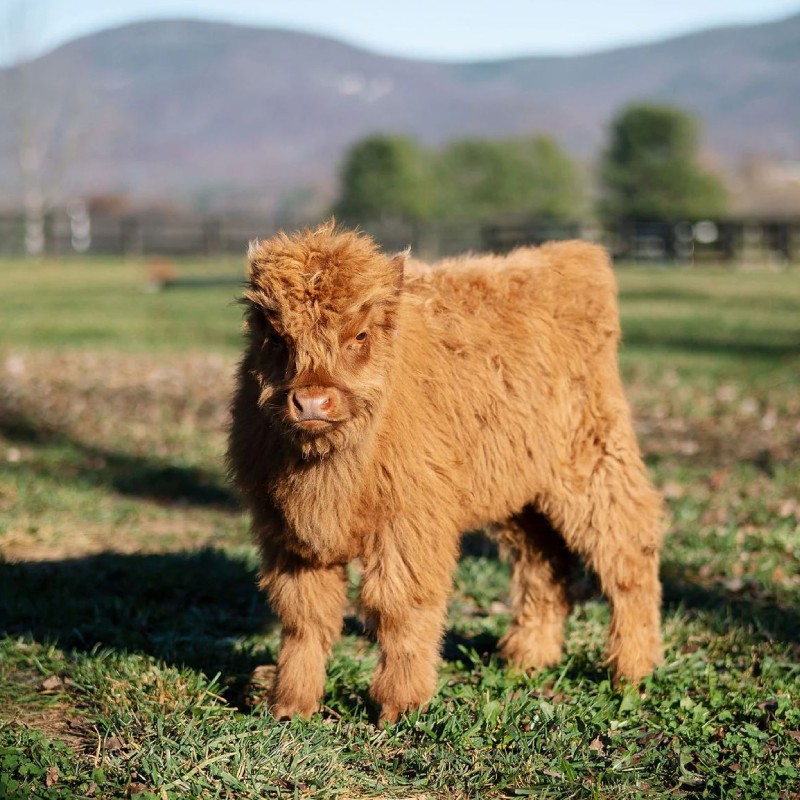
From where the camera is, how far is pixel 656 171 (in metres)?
53.7

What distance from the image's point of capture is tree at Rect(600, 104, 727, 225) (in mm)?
53344

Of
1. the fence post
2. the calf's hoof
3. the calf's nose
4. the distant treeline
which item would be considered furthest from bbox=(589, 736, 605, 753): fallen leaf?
the fence post

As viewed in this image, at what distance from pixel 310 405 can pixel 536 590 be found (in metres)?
2.01

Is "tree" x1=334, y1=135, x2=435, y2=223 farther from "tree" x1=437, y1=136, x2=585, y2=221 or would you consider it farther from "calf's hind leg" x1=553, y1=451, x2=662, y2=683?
"calf's hind leg" x1=553, y1=451, x2=662, y2=683

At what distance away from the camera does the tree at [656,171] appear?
5334 cm

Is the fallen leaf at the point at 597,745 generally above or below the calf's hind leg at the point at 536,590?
below

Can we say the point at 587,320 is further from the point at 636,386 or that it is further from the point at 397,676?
the point at 636,386

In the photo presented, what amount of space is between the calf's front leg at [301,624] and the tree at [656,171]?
50167 mm

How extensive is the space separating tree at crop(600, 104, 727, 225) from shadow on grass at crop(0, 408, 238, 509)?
4612 centimetres

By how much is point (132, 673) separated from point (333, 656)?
1.00 meters

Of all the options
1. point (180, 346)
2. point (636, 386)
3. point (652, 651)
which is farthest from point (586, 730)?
point (180, 346)

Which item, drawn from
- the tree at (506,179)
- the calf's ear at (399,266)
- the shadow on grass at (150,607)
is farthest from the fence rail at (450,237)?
the calf's ear at (399,266)

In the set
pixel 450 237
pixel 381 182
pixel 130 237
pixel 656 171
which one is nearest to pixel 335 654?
pixel 450 237

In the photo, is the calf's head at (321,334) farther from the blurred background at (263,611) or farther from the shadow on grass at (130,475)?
the shadow on grass at (130,475)
